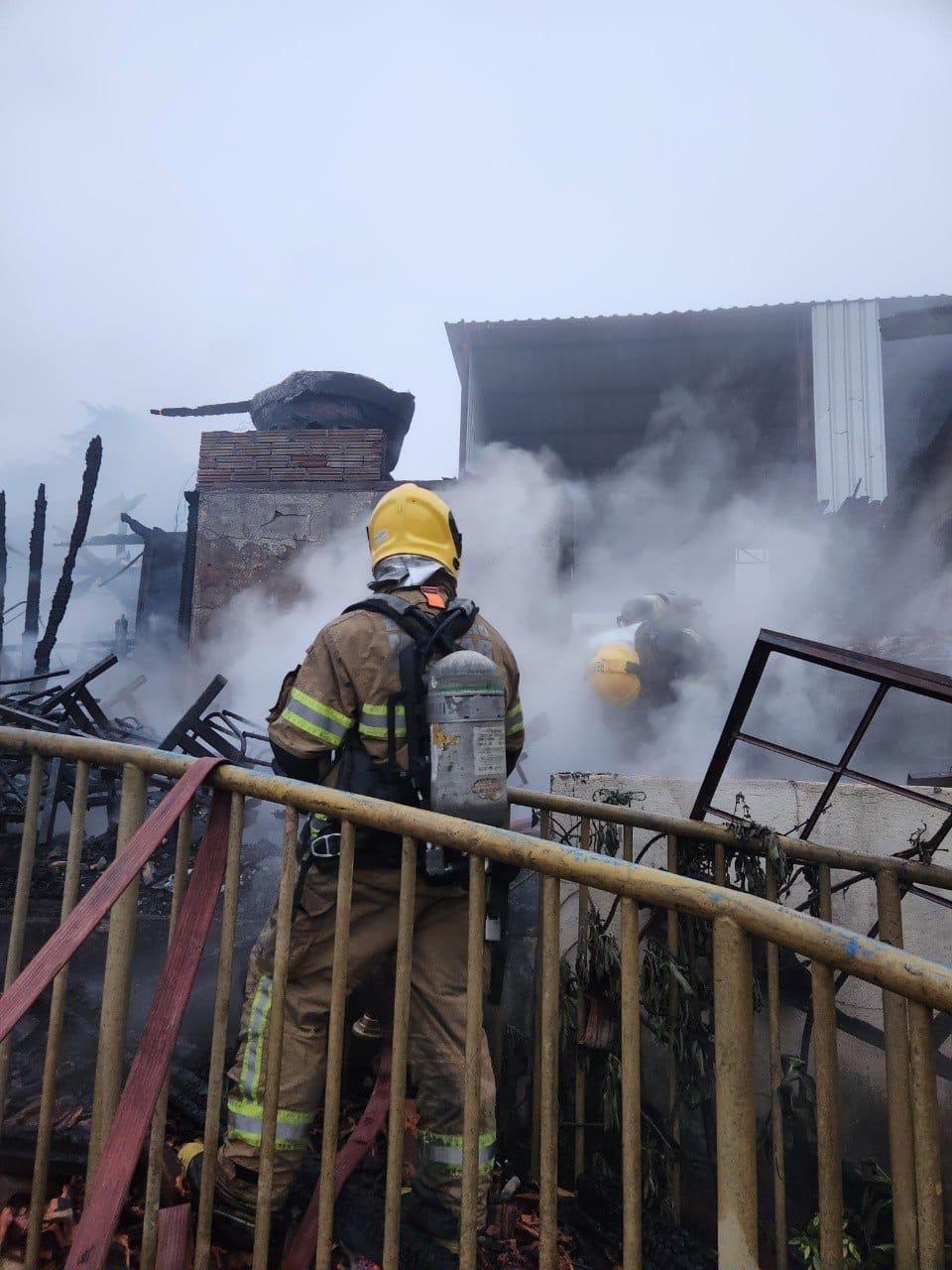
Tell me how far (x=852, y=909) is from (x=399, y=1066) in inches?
87.8

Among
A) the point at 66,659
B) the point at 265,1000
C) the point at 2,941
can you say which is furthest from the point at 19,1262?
the point at 66,659

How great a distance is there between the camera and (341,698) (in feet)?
7.25

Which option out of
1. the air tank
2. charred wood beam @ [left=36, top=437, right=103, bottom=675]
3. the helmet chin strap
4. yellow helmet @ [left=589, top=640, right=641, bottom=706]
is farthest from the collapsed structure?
charred wood beam @ [left=36, top=437, right=103, bottom=675]

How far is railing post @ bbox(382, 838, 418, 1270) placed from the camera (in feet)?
5.01

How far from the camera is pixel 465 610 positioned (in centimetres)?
231

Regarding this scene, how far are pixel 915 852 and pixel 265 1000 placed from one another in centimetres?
221

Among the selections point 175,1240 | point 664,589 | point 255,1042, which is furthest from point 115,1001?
point 664,589

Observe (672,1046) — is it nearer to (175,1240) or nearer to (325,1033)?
(325,1033)

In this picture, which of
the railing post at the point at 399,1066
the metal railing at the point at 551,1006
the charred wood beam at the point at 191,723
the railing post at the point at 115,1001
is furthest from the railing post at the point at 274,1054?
the charred wood beam at the point at 191,723

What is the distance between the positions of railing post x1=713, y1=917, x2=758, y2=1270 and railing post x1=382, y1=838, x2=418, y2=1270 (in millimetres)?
629

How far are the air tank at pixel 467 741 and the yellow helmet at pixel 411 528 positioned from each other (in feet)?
2.11

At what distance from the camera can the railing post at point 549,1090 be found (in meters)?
1.43

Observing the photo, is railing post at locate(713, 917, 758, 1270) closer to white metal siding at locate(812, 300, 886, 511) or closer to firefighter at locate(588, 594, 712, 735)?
firefighter at locate(588, 594, 712, 735)

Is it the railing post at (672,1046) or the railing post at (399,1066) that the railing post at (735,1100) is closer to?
the railing post at (399,1066)
